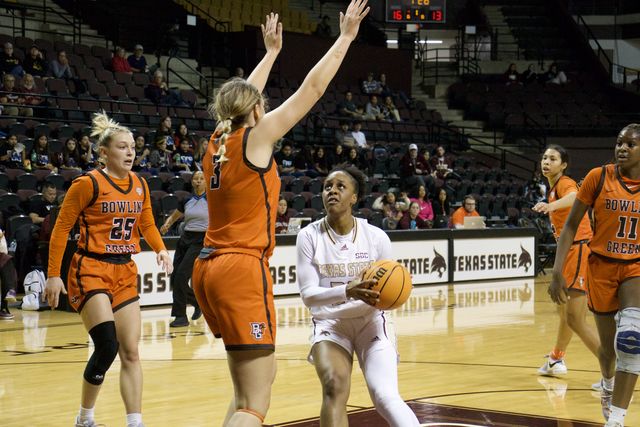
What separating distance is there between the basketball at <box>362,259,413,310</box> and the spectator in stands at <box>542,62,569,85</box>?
88.2 feet

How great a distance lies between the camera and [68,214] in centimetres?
610

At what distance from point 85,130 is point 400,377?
980 centimetres

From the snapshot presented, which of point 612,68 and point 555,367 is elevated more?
point 612,68

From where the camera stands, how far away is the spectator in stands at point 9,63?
1748 centimetres

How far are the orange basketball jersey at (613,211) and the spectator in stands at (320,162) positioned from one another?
45.1 ft

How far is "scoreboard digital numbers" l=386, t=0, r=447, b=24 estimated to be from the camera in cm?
2508

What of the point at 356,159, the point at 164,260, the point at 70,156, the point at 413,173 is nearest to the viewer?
the point at 164,260

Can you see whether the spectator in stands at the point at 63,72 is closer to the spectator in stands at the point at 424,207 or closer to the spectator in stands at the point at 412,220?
the spectator in stands at the point at 412,220

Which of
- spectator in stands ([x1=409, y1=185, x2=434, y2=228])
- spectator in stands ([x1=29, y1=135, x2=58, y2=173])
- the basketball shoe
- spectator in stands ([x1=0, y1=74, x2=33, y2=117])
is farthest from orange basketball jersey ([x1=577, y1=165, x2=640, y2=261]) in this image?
spectator in stands ([x1=409, y1=185, x2=434, y2=228])

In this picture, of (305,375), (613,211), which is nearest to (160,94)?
(305,375)

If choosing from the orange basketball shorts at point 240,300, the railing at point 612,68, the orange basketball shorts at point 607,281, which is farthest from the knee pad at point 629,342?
the railing at point 612,68

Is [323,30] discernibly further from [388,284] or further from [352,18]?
[352,18]

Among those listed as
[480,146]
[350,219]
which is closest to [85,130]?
[350,219]

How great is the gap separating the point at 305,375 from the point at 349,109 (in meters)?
16.1
